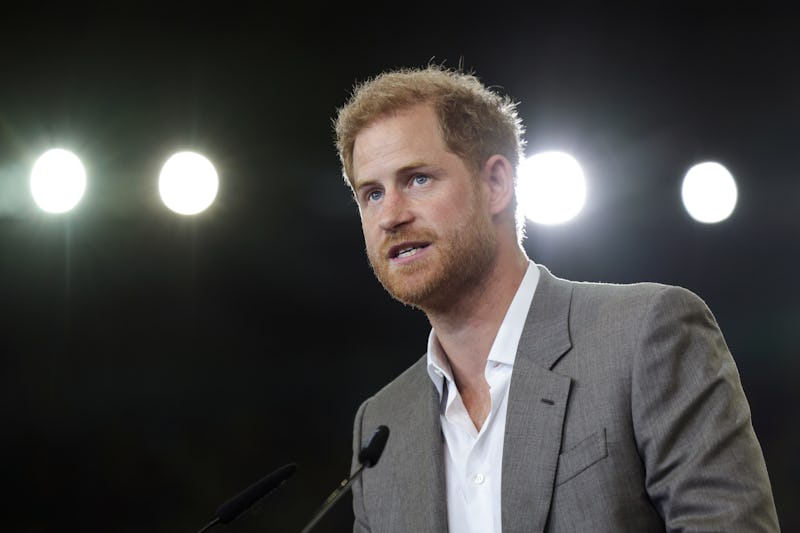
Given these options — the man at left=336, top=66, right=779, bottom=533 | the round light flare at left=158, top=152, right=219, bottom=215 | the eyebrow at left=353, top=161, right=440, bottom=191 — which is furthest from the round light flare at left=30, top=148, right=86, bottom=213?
the eyebrow at left=353, top=161, right=440, bottom=191

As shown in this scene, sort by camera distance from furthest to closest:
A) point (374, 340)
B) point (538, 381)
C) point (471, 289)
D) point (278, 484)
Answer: point (374, 340) < point (471, 289) < point (538, 381) < point (278, 484)

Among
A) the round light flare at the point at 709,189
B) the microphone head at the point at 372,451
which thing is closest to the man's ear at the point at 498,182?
the microphone head at the point at 372,451

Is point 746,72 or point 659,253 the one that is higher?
point 746,72

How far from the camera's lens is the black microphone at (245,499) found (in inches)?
65.0

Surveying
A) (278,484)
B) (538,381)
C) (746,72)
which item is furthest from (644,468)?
(746,72)

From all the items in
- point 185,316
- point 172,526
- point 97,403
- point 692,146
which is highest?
point 692,146

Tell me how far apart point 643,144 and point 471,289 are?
7.45 ft

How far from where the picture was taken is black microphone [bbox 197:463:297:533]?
165cm

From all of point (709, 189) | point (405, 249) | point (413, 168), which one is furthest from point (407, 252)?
point (709, 189)

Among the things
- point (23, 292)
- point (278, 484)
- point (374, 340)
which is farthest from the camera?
point (374, 340)

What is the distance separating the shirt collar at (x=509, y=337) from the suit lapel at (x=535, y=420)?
7 centimetres

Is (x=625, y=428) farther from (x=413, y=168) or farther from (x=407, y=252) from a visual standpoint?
(x=413, y=168)

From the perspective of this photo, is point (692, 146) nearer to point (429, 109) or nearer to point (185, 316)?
point (429, 109)

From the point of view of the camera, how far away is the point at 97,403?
401 cm
